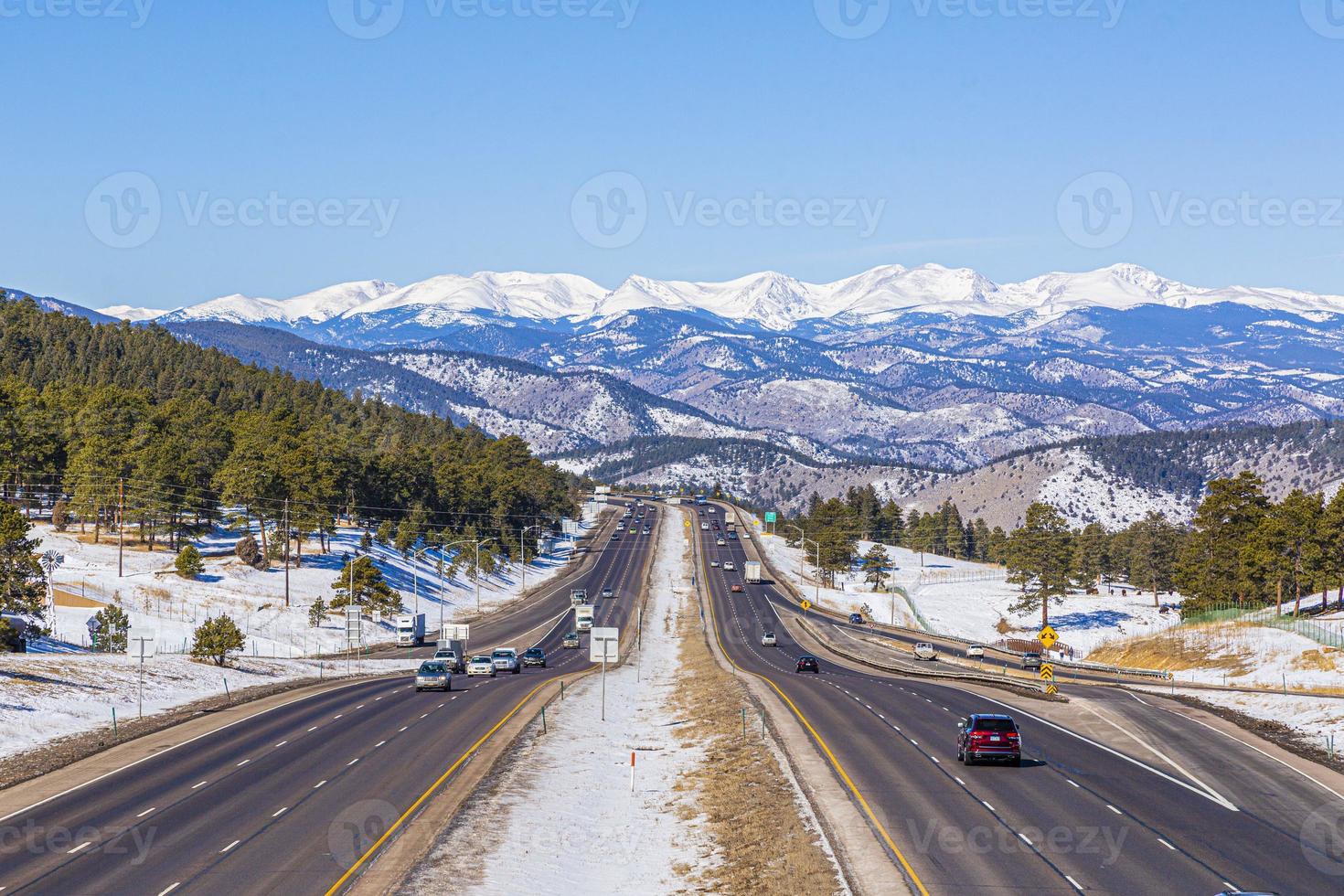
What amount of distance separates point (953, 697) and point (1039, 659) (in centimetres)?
4018

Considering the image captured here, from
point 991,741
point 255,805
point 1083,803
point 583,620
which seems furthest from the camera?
point 583,620

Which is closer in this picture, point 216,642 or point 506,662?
point 216,642

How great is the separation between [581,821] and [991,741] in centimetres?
1443

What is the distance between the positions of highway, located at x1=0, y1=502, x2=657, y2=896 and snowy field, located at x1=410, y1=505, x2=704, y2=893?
2.38m

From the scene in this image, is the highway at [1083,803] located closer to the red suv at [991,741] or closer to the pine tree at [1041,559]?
the red suv at [991,741]

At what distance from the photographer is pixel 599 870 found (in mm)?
32656

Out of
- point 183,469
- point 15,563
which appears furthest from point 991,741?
point 183,469

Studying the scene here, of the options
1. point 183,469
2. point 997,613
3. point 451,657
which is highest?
point 183,469

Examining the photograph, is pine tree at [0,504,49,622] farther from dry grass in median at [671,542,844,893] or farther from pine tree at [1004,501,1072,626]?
pine tree at [1004,501,1072,626]

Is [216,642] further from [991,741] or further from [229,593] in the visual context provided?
[991,741]

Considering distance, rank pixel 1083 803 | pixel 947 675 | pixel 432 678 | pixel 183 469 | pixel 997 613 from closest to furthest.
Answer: pixel 1083 803
pixel 432 678
pixel 947 675
pixel 183 469
pixel 997 613

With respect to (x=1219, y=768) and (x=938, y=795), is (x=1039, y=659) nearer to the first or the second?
(x=1219, y=768)

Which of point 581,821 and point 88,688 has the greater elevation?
point 88,688

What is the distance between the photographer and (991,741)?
42.3 metres
